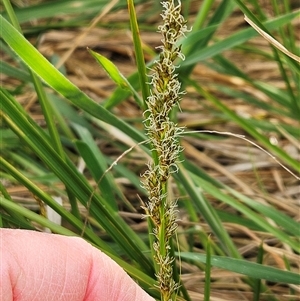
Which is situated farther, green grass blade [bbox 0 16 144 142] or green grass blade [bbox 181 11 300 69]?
green grass blade [bbox 181 11 300 69]

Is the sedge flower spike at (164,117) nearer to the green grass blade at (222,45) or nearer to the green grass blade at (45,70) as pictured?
the green grass blade at (45,70)

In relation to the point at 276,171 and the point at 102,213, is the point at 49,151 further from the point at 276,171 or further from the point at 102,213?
the point at 276,171

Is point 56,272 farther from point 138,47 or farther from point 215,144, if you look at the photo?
point 215,144

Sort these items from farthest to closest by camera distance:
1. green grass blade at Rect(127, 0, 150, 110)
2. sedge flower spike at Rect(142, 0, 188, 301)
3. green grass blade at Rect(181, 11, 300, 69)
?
green grass blade at Rect(181, 11, 300, 69) → green grass blade at Rect(127, 0, 150, 110) → sedge flower spike at Rect(142, 0, 188, 301)

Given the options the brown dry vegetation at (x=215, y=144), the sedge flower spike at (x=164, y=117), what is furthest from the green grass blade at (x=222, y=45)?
the sedge flower spike at (x=164, y=117)

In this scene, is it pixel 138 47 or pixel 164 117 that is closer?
pixel 164 117

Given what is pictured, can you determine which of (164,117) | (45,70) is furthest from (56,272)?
(45,70)

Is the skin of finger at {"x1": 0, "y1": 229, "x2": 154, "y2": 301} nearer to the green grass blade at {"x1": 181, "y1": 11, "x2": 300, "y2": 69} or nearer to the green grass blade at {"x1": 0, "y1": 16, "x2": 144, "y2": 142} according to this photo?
the green grass blade at {"x1": 0, "y1": 16, "x2": 144, "y2": 142}

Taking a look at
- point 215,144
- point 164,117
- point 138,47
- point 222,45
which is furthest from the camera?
point 215,144

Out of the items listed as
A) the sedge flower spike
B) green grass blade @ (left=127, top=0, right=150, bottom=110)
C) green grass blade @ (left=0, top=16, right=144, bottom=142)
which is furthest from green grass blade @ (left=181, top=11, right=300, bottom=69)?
the sedge flower spike

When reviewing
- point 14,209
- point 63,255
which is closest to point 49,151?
point 14,209

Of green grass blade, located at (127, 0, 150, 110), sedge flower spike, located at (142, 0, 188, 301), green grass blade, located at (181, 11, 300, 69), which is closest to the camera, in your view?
sedge flower spike, located at (142, 0, 188, 301)
